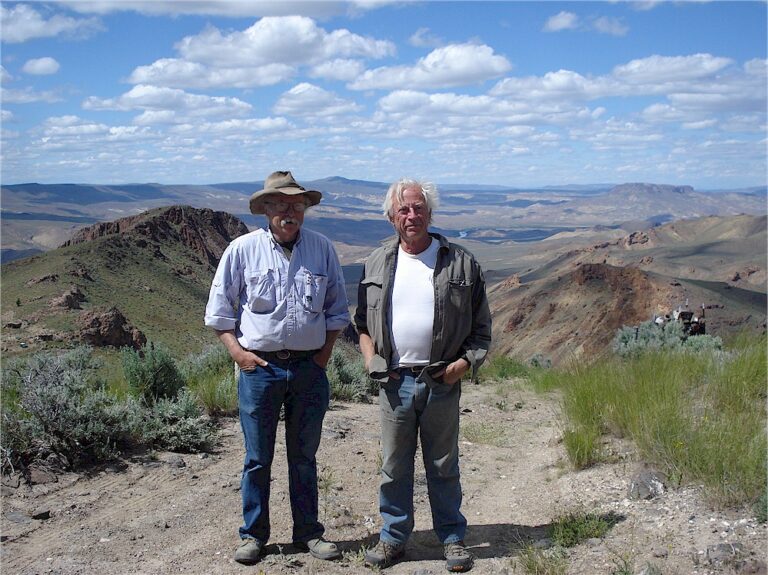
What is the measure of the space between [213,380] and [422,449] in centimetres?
418

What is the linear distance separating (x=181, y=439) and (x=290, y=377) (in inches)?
101

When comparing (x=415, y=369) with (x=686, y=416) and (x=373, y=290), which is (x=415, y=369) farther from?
(x=686, y=416)

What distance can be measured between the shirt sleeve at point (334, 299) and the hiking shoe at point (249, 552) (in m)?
1.32

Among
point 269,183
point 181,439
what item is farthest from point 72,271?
point 269,183

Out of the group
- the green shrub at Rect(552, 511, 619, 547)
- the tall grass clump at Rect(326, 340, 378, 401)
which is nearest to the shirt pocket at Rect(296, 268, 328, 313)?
the green shrub at Rect(552, 511, 619, 547)

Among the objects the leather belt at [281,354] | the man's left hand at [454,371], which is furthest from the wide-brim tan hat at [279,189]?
the man's left hand at [454,371]

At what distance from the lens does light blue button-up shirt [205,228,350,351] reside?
4207 millimetres

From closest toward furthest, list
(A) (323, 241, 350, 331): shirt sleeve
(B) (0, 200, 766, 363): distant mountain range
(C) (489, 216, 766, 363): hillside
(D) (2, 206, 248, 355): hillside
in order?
1. (A) (323, 241, 350, 331): shirt sleeve
2. (D) (2, 206, 248, 355): hillside
3. (B) (0, 200, 766, 363): distant mountain range
4. (C) (489, 216, 766, 363): hillside

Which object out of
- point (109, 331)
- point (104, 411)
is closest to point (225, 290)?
point (104, 411)

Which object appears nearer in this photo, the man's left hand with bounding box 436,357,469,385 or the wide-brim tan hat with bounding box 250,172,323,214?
the man's left hand with bounding box 436,357,469,385

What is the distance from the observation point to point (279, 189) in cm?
420

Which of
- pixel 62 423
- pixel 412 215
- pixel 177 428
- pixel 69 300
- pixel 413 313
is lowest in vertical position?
pixel 69 300

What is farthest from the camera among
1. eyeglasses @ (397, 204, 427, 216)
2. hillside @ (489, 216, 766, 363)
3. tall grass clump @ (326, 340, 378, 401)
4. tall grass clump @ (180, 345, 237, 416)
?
hillside @ (489, 216, 766, 363)

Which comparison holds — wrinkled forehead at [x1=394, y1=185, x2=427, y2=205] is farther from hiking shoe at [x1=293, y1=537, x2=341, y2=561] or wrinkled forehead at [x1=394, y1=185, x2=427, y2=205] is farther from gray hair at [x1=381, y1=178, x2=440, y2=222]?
hiking shoe at [x1=293, y1=537, x2=341, y2=561]
